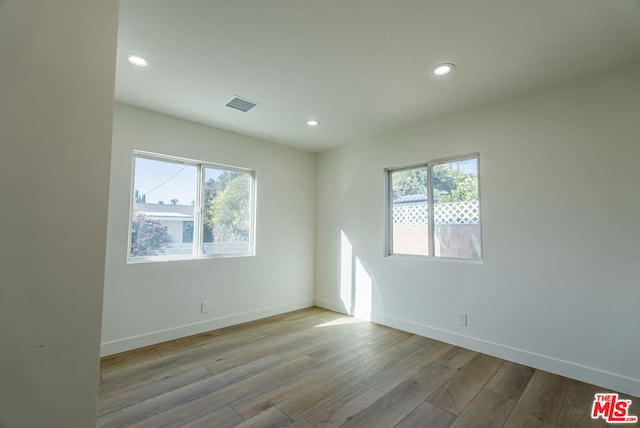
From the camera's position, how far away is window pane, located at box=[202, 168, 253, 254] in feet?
12.1

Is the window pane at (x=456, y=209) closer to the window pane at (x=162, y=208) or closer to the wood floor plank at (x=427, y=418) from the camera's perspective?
the wood floor plank at (x=427, y=418)

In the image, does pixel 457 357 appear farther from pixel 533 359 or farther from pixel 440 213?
pixel 440 213

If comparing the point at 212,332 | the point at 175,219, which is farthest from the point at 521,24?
the point at 212,332

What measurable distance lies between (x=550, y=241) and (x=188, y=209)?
3821 mm

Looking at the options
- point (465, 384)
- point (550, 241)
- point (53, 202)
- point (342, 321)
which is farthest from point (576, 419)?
point (53, 202)

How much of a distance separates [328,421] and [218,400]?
83cm

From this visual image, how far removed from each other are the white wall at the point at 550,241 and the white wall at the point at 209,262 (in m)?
1.70

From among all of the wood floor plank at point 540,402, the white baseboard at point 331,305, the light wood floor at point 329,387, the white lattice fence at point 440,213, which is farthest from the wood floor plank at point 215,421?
the white lattice fence at point 440,213

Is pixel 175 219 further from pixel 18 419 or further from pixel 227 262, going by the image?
pixel 18 419

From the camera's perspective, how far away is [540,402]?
6.86 feet

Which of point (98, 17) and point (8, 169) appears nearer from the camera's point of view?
point (8, 169)

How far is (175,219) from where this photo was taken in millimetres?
3402

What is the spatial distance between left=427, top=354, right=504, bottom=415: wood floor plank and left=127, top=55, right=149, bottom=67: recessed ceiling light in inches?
133

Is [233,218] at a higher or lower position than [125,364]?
higher
